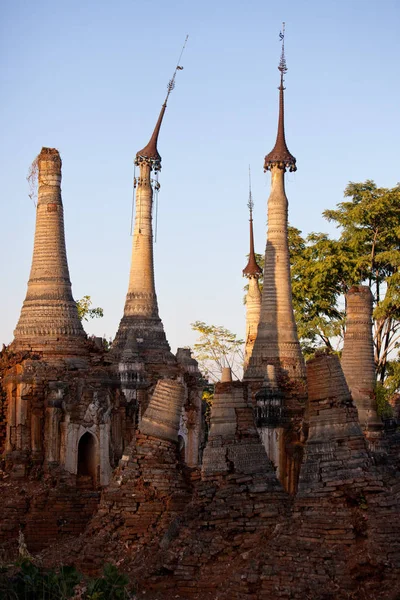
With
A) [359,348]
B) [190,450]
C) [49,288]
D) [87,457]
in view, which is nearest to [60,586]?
[87,457]

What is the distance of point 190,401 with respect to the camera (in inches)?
1176

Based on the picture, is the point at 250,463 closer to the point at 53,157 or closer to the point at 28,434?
the point at 28,434

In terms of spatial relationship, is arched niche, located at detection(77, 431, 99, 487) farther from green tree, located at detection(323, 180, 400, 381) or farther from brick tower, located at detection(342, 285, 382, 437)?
green tree, located at detection(323, 180, 400, 381)

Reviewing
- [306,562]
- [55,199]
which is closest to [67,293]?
[55,199]

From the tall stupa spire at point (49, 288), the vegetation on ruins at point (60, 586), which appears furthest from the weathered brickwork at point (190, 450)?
the vegetation on ruins at point (60, 586)

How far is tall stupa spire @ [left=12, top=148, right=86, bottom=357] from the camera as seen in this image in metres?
25.5

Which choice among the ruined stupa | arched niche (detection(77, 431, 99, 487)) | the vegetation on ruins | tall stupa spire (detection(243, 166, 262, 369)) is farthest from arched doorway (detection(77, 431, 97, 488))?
tall stupa spire (detection(243, 166, 262, 369))

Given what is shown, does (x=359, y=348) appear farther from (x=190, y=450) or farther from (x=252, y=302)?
(x=252, y=302)

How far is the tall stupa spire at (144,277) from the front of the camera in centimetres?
3125

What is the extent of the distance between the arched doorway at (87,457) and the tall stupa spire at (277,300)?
5.93 metres

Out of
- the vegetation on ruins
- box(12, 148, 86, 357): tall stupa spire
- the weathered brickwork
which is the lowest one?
the vegetation on ruins

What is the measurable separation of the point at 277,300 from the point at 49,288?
7.57m

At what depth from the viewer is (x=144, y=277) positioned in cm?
3228

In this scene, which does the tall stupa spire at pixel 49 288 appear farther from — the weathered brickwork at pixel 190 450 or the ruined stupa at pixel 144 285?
the ruined stupa at pixel 144 285
